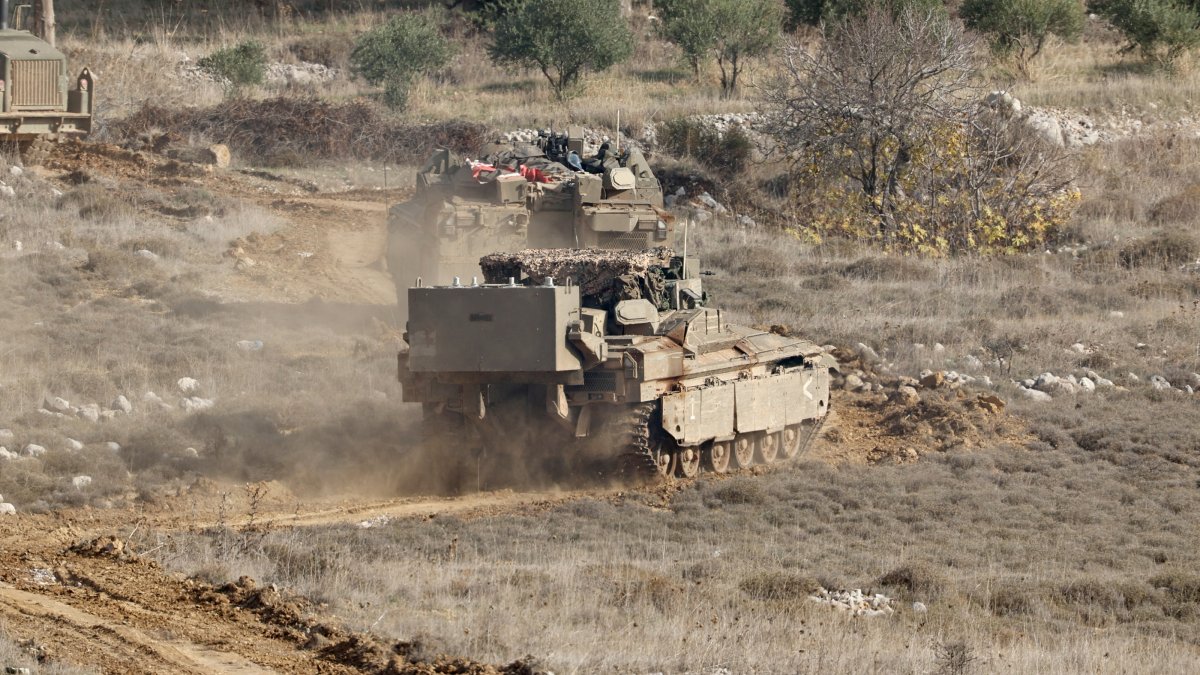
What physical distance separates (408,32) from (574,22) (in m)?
4.37

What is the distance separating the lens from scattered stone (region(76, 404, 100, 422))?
18.8 metres

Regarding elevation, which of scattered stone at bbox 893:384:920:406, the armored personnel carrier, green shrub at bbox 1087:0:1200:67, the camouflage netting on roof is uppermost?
green shrub at bbox 1087:0:1200:67

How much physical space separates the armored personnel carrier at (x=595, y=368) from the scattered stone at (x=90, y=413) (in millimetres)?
3799

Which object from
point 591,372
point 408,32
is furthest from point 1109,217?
point 591,372

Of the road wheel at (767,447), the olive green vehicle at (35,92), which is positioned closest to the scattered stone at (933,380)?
the road wheel at (767,447)

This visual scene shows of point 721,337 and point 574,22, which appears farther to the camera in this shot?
point 574,22

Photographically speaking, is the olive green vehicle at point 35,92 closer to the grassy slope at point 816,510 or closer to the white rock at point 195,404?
the grassy slope at point 816,510

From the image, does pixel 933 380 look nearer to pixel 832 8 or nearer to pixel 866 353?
pixel 866 353

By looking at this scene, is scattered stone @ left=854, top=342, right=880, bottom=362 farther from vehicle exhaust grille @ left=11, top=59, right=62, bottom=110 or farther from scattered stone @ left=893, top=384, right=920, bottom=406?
vehicle exhaust grille @ left=11, top=59, right=62, bottom=110

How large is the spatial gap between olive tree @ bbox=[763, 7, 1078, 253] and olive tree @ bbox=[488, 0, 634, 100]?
8.88 m

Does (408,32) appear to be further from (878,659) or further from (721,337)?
(878,659)

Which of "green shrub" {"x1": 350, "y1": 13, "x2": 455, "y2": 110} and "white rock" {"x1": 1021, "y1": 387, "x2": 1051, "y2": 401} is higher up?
"green shrub" {"x1": 350, "y1": 13, "x2": 455, "y2": 110}

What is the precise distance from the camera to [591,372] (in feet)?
57.3

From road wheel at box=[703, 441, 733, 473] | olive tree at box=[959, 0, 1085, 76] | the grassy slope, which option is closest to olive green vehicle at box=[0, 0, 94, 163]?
the grassy slope
